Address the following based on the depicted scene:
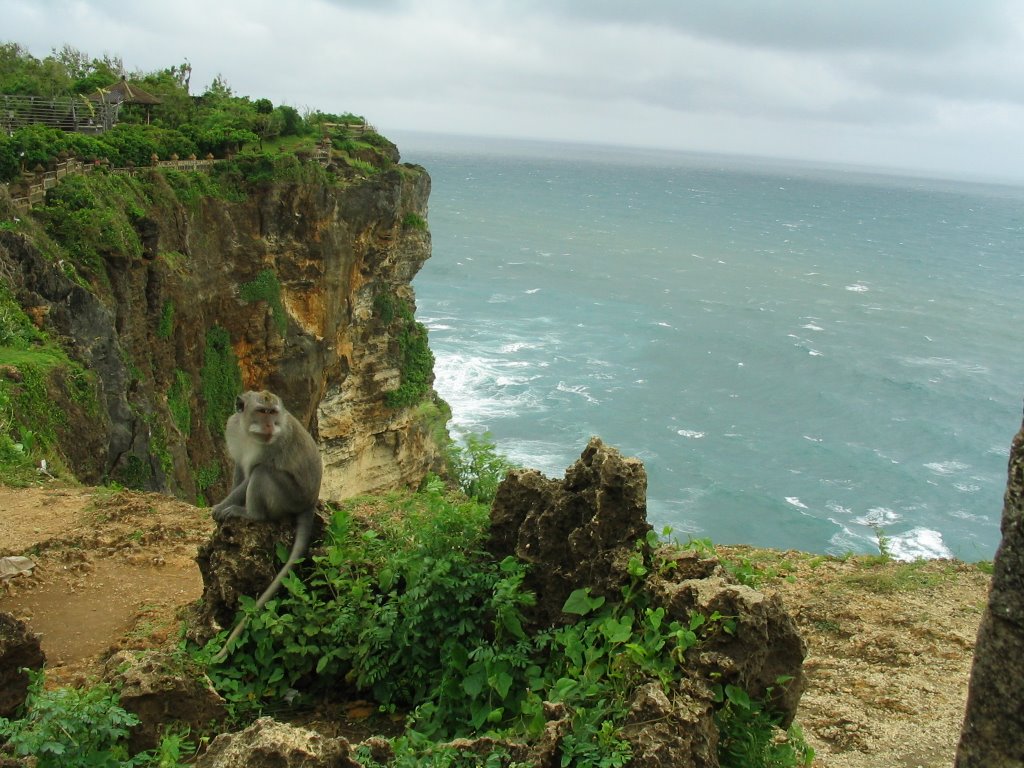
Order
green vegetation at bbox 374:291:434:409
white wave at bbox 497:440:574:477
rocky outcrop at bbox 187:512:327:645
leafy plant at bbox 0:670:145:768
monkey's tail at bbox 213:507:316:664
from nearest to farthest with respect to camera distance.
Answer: leafy plant at bbox 0:670:145:768 → monkey's tail at bbox 213:507:316:664 → rocky outcrop at bbox 187:512:327:645 → green vegetation at bbox 374:291:434:409 → white wave at bbox 497:440:574:477

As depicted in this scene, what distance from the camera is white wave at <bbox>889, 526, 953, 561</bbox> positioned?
38.5m

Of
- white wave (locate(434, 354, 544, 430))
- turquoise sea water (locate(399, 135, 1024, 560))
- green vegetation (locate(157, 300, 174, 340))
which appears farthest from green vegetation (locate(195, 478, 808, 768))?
white wave (locate(434, 354, 544, 430))

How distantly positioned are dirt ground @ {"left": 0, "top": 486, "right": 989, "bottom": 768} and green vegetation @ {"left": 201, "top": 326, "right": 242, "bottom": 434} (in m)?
14.5

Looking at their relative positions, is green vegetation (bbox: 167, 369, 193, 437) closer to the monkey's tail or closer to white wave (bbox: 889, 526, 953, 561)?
the monkey's tail

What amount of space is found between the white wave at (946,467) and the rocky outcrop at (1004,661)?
48.4 meters

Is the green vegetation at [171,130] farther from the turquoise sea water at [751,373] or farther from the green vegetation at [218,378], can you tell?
the turquoise sea water at [751,373]

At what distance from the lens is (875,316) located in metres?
77.6

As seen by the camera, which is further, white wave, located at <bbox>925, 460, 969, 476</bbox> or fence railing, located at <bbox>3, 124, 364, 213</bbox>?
white wave, located at <bbox>925, 460, 969, 476</bbox>

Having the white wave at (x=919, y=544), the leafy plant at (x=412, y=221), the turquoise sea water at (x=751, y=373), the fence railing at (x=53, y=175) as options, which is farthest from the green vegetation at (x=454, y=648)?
the white wave at (x=919, y=544)

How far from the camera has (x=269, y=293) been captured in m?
28.6

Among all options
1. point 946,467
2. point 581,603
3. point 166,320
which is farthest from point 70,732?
point 946,467

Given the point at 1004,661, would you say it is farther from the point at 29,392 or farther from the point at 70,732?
the point at 29,392

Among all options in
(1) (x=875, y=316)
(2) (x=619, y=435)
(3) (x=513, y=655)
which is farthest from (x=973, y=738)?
(1) (x=875, y=316)

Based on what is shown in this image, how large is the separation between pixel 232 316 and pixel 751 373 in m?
41.6
